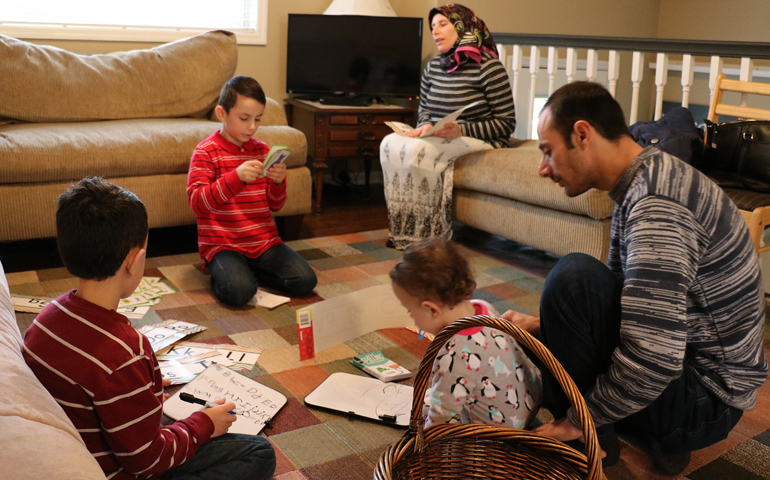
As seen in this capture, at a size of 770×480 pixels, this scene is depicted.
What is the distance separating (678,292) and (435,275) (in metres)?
0.47

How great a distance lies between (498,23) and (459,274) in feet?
12.6

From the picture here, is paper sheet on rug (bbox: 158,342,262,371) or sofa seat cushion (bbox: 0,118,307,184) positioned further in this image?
sofa seat cushion (bbox: 0,118,307,184)

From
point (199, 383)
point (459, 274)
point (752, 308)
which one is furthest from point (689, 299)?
point (199, 383)

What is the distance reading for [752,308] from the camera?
129cm

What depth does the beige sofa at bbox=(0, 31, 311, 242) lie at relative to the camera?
106 inches

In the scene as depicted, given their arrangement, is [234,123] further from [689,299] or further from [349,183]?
[349,183]

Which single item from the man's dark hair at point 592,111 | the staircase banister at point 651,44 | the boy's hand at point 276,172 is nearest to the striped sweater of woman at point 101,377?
the man's dark hair at point 592,111

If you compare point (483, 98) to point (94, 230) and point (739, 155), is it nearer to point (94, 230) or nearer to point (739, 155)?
point (739, 155)

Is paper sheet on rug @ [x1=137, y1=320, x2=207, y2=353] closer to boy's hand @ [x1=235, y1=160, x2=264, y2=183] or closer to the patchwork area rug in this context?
the patchwork area rug

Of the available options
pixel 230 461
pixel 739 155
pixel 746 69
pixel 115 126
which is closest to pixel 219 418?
pixel 230 461

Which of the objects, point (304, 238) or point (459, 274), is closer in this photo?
point (459, 274)

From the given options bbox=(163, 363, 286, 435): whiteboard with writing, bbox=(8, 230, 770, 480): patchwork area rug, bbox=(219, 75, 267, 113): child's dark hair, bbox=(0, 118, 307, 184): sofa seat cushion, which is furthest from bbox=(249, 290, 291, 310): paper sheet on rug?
bbox=(0, 118, 307, 184): sofa seat cushion

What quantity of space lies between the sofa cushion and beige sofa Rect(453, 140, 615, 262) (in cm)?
139

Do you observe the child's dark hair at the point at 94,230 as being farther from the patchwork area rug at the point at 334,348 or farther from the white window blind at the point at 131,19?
the white window blind at the point at 131,19
